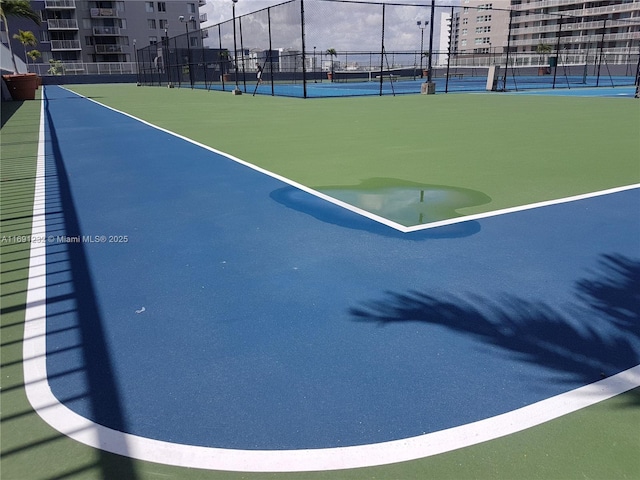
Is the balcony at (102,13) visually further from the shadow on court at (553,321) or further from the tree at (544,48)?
the shadow on court at (553,321)

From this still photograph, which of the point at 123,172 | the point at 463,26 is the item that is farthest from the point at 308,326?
the point at 463,26

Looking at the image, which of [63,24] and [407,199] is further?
[63,24]

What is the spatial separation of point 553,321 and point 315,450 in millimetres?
2157

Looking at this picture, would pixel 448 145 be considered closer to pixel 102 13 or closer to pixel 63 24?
pixel 63 24

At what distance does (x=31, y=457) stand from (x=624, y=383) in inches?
132

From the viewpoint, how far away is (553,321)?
12.1ft

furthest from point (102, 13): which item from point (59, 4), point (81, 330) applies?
point (81, 330)

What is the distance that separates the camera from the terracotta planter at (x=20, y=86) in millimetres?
30672

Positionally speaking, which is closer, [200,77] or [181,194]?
[181,194]

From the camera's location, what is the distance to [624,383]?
2.99 m

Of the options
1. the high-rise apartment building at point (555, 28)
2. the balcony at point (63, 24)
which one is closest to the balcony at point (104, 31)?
the balcony at point (63, 24)

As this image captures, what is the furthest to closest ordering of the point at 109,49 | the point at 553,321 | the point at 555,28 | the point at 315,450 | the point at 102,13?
the point at 555,28 → the point at 109,49 → the point at 102,13 → the point at 553,321 → the point at 315,450

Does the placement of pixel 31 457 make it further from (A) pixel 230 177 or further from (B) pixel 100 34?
(B) pixel 100 34

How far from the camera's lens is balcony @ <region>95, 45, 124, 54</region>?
80000 mm
